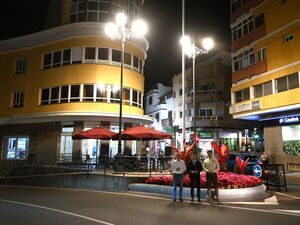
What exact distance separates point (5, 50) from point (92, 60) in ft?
33.8

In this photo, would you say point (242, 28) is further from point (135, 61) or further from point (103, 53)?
point (103, 53)

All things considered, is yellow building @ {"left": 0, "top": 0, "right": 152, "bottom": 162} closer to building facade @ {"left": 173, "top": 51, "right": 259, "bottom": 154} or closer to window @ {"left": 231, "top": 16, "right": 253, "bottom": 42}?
window @ {"left": 231, "top": 16, "right": 253, "bottom": 42}

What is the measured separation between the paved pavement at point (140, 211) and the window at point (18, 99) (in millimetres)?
16910

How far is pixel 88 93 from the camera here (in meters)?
25.8

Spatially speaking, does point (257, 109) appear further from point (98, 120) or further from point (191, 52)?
point (98, 120)

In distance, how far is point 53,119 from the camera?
26312mm

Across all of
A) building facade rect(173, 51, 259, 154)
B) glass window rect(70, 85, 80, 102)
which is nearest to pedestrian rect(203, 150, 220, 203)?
glass window rect(70, 85, 80, 102)

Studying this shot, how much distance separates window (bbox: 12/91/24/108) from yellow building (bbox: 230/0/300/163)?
19.7 m

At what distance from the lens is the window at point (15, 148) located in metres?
28.0

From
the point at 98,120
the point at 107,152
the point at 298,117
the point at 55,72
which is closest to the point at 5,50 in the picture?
the point at 55,72

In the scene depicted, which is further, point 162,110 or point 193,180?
point 162,110

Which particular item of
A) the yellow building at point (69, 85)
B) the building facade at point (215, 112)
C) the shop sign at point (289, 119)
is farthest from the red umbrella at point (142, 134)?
the building facade at point (215, 112)

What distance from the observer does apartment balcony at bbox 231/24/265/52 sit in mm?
28328

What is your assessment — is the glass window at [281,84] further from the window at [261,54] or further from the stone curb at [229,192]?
the stone curb at [229,192]
